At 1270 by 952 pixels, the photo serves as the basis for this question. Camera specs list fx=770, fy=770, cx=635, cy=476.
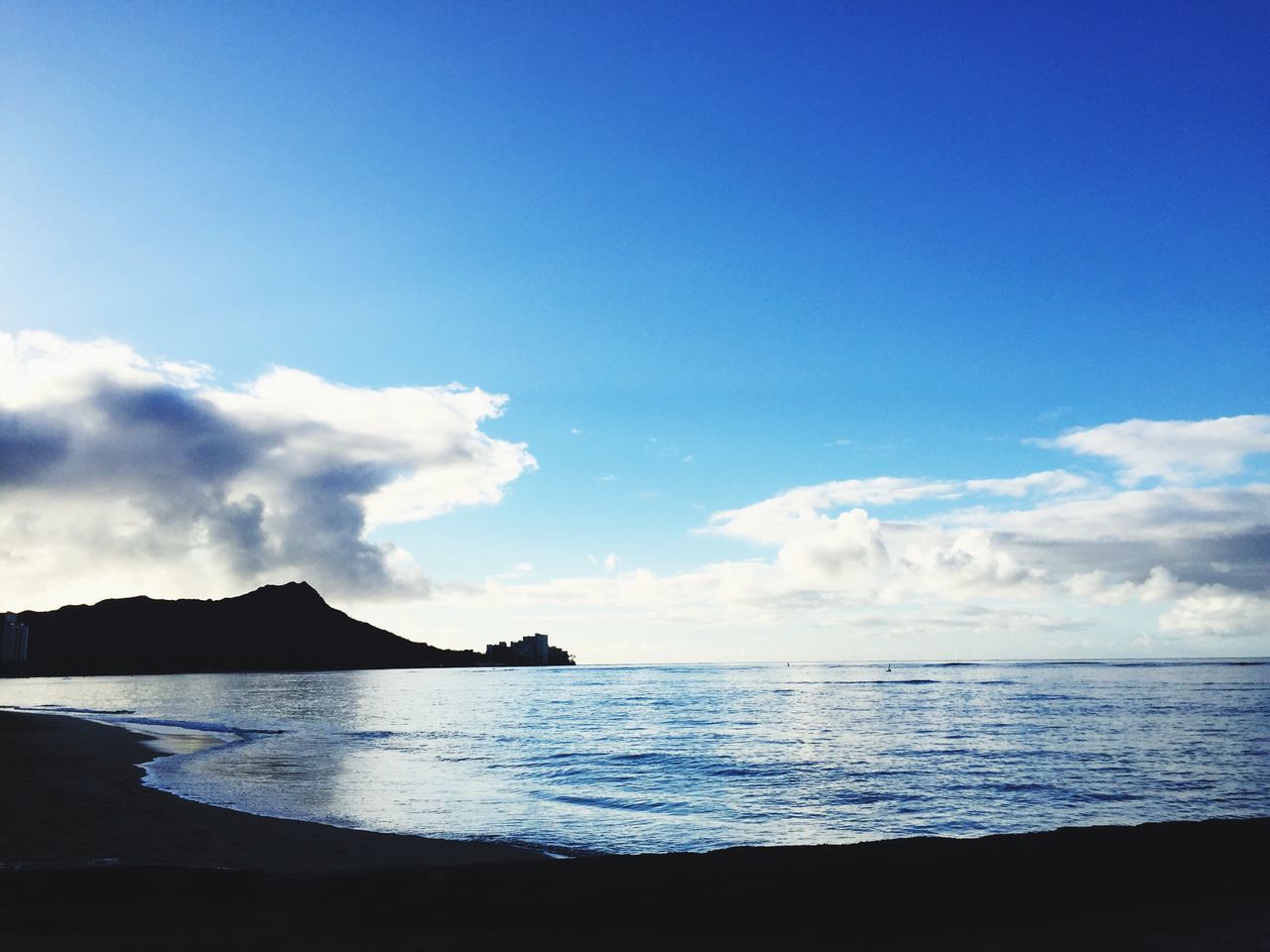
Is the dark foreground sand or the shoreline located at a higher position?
the dark foreground sand

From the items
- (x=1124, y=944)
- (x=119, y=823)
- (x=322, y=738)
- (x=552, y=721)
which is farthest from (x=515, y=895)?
(x=552, y=721)

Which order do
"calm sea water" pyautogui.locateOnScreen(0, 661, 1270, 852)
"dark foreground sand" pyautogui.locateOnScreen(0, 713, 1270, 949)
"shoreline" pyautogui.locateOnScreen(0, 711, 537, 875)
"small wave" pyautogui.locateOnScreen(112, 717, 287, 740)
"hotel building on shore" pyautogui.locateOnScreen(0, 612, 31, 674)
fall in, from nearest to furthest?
"dark foreground sand" pyautogui.locateOnScreen(0, 713, 1270, 949)
"shoreline" pyautogui.locateOnScreen(0, 711, 537, 875)
"calm sea water" pyautogui.locateOnScreen(0, 661, 1270, 852)
"small wave" pyautogui.locateOnScreen(112, 717, 287, 740)
"hotel building on shore" pyautogui.locateOnScreen(0, 612, 31, 674)

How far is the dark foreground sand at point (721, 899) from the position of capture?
21.8 ft

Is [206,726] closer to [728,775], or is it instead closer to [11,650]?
[728,775]

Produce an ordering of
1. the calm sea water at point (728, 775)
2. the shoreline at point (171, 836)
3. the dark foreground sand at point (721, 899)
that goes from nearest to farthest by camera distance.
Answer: the dark foreground sand at point (721, 899) → the shoreline at point (171, 836) → the calm sea water at point (728, 775)

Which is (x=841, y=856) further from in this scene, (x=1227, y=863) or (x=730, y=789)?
(x=730, y=789)

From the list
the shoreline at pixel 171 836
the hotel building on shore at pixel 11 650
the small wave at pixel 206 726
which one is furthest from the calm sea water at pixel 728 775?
the hotel building on shore at pixel 11 650

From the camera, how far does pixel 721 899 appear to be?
7.05 m

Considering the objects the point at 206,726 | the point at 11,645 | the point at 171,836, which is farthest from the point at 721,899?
the point at 11,645

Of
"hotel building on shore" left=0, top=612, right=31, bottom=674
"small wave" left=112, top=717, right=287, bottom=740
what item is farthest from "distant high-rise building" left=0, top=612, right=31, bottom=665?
"small wave" left=112, top=717, right=287, bottom=740

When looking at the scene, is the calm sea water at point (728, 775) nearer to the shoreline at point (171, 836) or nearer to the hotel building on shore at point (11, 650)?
the shoreline at point (171, 836)

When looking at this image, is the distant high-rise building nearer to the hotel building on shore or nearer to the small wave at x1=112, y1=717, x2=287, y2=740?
the hotel building on shore

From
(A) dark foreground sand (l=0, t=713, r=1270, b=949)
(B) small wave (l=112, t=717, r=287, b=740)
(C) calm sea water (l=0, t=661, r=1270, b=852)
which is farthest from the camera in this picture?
(B) small wave (l=112, t=717, r=287, b=740)

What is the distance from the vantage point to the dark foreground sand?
21.8 ft
